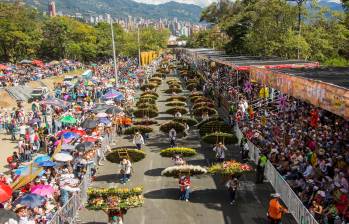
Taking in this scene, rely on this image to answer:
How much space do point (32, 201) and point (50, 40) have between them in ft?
298

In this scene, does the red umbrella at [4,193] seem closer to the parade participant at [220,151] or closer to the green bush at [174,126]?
the parade participant at [220,151]

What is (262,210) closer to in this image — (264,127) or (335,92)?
(335,92)

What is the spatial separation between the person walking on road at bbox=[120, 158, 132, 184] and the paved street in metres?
0.26

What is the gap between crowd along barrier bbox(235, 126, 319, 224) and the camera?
13.7m

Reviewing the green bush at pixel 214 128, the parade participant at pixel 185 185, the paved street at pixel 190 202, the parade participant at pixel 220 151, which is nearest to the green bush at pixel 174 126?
the green bush at pixel 214 128

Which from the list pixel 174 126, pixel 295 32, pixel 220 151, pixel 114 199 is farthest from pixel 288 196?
pixel 295 32

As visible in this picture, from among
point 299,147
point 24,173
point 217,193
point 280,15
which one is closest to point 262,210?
point 217,193

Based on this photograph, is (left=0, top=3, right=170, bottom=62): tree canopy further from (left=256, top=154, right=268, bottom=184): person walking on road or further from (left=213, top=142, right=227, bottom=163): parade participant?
(left=256, top=154, right=268, bottom=184): person walking on road

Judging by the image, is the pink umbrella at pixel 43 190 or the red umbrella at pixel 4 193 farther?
the pink umbrella at pixel 43 190

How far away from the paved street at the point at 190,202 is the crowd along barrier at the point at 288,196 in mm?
544

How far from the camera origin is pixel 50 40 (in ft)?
330

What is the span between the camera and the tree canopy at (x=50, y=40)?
9071 centimetres

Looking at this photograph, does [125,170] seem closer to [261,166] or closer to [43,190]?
[43,190]

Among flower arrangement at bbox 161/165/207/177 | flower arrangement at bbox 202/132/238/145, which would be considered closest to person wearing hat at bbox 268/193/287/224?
flower arrangement at bbox 161/165/207/177
